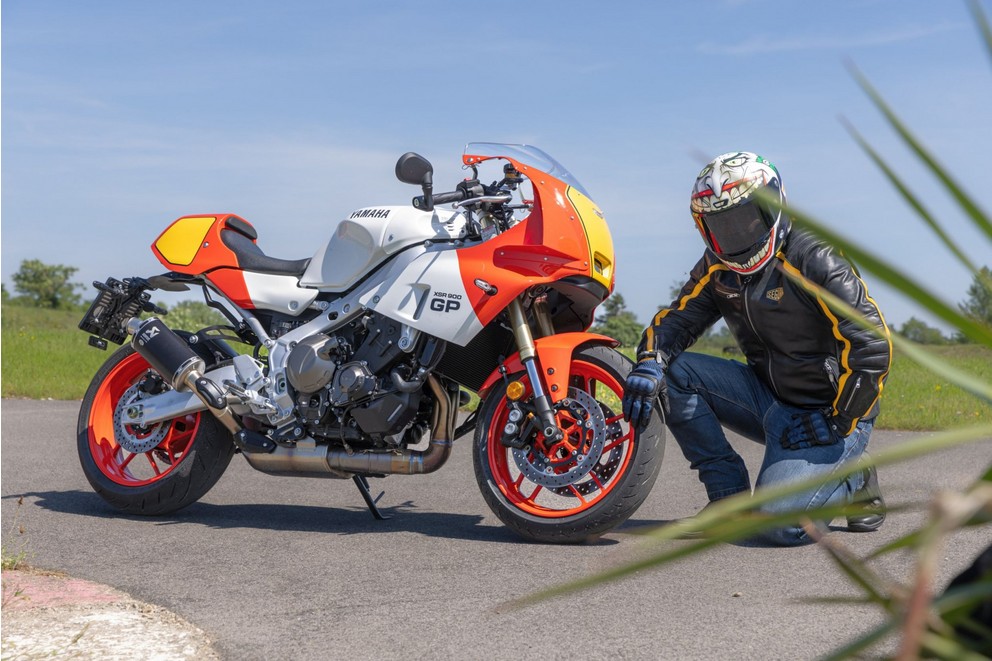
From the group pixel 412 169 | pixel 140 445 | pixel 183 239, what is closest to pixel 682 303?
pixel 412 169

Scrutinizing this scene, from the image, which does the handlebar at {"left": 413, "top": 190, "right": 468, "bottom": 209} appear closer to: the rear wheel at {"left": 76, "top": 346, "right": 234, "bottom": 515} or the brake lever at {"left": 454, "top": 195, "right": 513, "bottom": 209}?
the brake lever at {"left": 454, "top": 195, "right": 513, "bottom": 209}

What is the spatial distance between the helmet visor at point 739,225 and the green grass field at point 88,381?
11.8ft

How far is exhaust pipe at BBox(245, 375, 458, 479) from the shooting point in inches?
189

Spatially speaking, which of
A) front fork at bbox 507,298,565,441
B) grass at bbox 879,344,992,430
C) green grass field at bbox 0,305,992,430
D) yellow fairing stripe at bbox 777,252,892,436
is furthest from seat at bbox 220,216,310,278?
green grass field at bbox 0,305,992,430

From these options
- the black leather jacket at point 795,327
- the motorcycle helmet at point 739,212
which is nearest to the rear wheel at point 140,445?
the black leather jacket at point 795,327

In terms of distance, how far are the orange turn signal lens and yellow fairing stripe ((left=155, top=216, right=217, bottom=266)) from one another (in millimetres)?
1856

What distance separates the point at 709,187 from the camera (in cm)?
462

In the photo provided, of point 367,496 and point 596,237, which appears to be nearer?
point 596,237

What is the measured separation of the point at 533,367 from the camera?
4586 mm

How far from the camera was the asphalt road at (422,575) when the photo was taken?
3176 mm

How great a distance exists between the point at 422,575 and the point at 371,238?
5.48ft

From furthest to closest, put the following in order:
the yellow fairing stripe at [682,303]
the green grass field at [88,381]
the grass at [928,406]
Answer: the green grass field at [88,381] < the grass at [928,406] < the yellow fairing stripe at [682,303]

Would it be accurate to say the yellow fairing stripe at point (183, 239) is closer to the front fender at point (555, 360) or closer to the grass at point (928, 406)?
the front fender at point (555, 360)

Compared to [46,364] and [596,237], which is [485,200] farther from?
[46,364]
